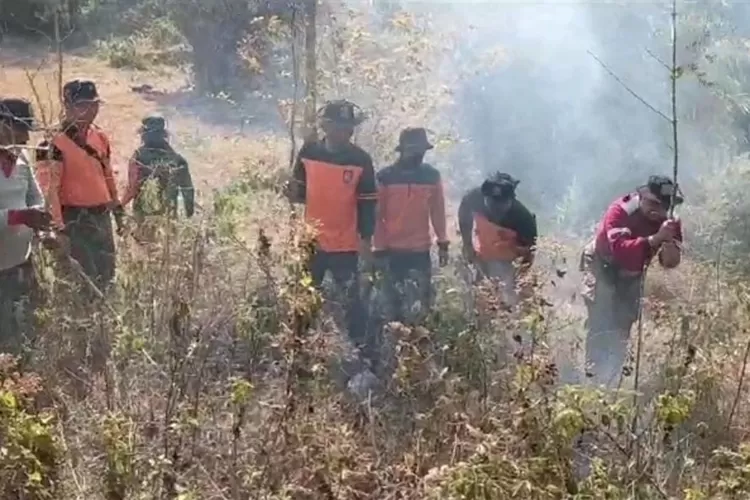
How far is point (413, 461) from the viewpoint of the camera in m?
3.40

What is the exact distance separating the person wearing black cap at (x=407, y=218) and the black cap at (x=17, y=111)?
177 centimetres

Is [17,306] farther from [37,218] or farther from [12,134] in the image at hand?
[12,134]

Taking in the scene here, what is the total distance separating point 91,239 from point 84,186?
0.27 m

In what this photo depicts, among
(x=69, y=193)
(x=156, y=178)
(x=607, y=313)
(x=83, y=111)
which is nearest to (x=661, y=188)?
(x=607, y=313)

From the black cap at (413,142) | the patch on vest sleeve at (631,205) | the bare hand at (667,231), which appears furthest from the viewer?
the black cap at (413,142)

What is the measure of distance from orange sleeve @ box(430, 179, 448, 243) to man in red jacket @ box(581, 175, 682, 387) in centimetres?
84

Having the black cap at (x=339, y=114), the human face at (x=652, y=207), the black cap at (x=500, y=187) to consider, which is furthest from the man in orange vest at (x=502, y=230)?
the black cap at (x=339, y=114)

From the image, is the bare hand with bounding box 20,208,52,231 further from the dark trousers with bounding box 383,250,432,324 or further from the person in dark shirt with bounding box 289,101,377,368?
the dark trousers with bounding box 383,250,432,324

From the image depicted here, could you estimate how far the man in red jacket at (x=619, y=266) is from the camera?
4332mm

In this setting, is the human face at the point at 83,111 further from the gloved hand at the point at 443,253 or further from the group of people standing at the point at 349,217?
the gloved hand at the point at 443,253

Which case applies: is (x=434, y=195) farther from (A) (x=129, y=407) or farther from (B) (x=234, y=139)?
(B) (x=234, y=139)

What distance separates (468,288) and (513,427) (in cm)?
203

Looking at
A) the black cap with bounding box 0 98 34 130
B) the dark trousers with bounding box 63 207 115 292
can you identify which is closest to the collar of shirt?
the black cap with bounding box 0 98 34 130

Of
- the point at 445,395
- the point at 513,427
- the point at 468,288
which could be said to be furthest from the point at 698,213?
the point at 513,427
